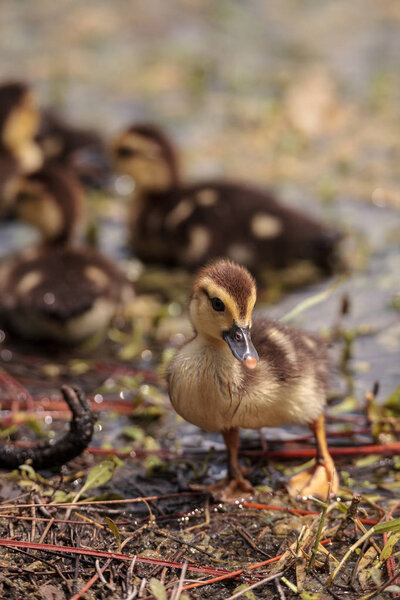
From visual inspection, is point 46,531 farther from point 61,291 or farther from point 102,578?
point 61,291

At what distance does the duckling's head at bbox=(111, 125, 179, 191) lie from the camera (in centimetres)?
409

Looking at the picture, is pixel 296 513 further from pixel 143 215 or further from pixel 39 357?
pixel 143 215

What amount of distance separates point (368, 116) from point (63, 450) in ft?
12.3

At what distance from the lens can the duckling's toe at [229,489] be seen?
83.7 inches

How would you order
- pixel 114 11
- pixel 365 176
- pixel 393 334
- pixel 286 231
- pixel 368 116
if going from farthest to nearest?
1. pixel 114 11
2. pixel 368 116
3. pixel 365 176
4. pixel 286 231
5. pixel 393 334

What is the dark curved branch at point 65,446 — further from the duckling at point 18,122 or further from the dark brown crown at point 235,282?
the duckling at point 18,122

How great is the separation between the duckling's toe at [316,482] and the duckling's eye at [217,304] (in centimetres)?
52

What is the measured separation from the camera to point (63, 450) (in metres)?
2.16

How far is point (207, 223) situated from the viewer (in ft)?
12.4

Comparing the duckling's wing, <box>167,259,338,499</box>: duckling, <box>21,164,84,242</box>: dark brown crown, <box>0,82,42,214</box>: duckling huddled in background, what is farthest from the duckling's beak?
<box>0,82,42,214</box>: duckling huddled in background

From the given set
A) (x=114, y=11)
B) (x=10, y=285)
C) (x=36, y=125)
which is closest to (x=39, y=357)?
(x=10, y=285)

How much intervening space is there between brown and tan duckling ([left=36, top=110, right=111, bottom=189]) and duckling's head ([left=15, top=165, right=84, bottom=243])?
778 mm

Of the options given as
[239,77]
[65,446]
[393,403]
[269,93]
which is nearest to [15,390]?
[65,446]

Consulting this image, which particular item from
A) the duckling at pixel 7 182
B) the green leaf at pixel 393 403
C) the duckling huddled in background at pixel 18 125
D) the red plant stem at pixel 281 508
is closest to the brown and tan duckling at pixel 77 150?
the duckling huddled in background at pixel 18 125
